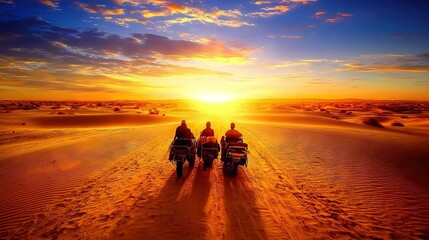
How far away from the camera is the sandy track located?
628cm

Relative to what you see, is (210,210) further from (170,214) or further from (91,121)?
(91,121)

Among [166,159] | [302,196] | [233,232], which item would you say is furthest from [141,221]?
[166,159]

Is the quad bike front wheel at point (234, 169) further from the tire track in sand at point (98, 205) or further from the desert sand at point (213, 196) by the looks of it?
the tire track in sand at point (98, 205)

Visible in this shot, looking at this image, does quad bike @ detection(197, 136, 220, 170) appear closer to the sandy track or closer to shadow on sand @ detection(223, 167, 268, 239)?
the sandy track

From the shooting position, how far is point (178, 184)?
9484 millimetres

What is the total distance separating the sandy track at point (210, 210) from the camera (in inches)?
247

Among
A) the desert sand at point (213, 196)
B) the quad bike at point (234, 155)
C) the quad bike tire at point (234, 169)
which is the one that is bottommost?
the desert sand at point (213, 196)

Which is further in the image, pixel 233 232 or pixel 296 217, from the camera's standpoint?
pixel 296 217

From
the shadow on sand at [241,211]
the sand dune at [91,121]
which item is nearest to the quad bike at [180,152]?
the shadow on sand at [241,211]

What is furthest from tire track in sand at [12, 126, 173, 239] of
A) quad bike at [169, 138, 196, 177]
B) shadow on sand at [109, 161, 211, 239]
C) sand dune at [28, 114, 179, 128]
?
sand dune at [28, 114, 179, 128]

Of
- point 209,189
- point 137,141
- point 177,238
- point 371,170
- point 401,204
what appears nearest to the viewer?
point 177,238

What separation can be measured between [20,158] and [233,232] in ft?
42.4

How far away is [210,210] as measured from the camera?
7328mm

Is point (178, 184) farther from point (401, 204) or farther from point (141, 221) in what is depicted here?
point (401, 204)
